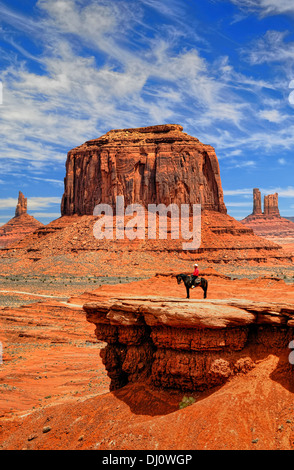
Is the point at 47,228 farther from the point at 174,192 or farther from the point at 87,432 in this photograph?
the point at 87,432

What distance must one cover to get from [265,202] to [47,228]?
126 m

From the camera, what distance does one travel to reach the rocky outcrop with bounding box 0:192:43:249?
15599 centimetres

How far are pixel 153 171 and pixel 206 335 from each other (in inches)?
3130

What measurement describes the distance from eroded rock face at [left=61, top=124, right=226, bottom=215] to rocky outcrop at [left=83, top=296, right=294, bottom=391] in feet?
248

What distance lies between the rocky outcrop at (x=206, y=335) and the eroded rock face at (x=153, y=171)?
248 ft

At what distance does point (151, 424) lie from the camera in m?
8.73

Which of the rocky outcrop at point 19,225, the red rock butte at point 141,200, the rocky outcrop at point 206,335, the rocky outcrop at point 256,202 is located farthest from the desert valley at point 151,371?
the rocky outcrop at point 256,202

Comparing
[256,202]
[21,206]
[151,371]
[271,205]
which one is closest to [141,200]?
[151,371]

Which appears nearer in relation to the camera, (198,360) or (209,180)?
(198,360)

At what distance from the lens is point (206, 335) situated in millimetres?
9562

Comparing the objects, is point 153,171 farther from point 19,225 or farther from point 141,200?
point 19,225

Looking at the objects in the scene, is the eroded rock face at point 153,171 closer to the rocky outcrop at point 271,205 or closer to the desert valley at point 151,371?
the desert valley at point 151,371

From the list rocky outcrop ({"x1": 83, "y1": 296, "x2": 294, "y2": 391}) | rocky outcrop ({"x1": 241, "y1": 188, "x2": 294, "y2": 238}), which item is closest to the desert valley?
rocky outcrop ({"x1": 83, "y1": 296, "x2": 294, "y2": 391})

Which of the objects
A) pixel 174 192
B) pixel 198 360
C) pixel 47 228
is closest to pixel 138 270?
pixel 174 192
